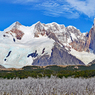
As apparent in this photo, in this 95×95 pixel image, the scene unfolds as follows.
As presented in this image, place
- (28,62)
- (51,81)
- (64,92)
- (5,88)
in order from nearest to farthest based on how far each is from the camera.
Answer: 1. (64,92)
2. (5,88)
3. (51,81)
4. (28,62)

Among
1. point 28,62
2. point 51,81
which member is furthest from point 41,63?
point 51,81

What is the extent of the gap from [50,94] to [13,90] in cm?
315

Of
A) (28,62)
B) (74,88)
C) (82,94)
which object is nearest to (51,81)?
(74,88)

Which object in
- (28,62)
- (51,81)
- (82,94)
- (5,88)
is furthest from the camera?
(28,62)

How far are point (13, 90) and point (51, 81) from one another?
402 cm

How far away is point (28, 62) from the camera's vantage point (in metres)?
194

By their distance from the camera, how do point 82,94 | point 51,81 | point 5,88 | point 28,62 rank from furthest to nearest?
point 28,62, point 51,81, point 5,88, point 82,94

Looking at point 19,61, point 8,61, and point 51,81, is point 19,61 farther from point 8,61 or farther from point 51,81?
point 51,81

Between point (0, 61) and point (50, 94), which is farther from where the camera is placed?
point (0, 61)

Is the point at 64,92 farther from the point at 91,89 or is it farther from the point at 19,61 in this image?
the point at 19,61

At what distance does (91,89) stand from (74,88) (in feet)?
4.80

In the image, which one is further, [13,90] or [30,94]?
[13,90]

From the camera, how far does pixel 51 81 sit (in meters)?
17.8

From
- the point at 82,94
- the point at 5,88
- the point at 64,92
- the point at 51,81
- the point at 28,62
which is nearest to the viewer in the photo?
the point at 82,94
